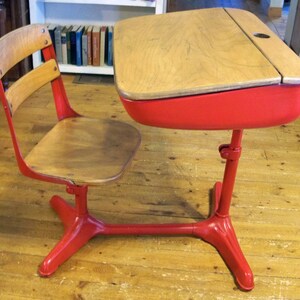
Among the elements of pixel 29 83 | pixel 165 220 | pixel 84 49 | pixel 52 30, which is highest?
pixel 29 83

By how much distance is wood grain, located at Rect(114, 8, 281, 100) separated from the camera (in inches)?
46.0

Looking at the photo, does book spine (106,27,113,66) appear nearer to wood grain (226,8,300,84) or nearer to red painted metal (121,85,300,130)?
wood grain (226,8,300,84)

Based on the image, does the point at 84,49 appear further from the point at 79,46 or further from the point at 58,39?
the point at 58,39

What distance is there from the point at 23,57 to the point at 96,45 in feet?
5.45

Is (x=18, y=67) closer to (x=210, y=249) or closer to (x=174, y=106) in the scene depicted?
(x=210, y=249)

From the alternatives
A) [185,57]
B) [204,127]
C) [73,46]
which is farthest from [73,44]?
[204,127]

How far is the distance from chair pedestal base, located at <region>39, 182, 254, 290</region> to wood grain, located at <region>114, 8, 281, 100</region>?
2.23ft

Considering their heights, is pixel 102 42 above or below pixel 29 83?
below

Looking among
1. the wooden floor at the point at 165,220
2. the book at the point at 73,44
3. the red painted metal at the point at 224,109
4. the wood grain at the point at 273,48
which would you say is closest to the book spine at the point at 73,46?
the book at the point at 73,44

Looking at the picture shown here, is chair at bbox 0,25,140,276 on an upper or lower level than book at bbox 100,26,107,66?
upper

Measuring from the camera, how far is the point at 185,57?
1361 mm

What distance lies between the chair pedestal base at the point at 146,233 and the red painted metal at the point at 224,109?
0.65 metres

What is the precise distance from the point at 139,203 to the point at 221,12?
87 centimetres

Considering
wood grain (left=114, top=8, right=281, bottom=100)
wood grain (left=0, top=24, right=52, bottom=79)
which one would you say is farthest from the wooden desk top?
wood grain (left=0, top=24, right=52, bottom=79)
